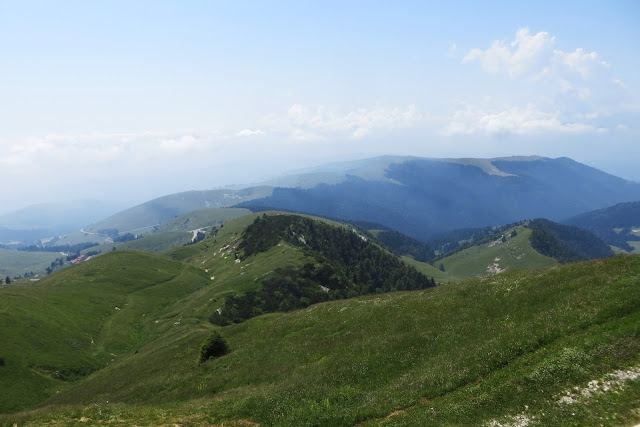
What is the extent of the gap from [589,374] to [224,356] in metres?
36.2

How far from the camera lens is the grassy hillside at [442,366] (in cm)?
1856

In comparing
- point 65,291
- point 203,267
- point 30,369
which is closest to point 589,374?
point 30,369

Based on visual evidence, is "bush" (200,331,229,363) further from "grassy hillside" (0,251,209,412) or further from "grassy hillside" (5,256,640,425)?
"grassy hillside" (0,251,209,412)

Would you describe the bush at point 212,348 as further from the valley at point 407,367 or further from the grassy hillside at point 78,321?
the grassy hillside at point 78,321

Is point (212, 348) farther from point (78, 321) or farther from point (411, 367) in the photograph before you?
point (78, 321)

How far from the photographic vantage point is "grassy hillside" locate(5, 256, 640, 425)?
18.6 m

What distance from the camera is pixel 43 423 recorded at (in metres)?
23.1

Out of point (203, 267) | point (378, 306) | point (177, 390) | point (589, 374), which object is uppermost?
point (589, 374)

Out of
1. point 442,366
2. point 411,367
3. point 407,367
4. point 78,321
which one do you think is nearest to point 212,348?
point 407,367

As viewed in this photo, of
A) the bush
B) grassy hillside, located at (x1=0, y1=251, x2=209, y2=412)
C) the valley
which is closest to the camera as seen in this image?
the valley

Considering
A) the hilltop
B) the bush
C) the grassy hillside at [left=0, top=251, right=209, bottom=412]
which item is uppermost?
the hilltop

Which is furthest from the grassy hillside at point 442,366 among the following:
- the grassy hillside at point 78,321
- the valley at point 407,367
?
the grassy hillside at point 78,321

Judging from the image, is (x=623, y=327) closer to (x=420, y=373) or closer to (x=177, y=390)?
(x=420, y=373)

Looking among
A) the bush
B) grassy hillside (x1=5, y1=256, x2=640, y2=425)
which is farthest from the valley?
the bush
